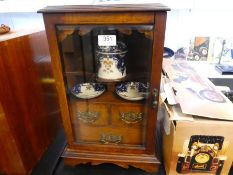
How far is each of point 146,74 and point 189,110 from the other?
246mm

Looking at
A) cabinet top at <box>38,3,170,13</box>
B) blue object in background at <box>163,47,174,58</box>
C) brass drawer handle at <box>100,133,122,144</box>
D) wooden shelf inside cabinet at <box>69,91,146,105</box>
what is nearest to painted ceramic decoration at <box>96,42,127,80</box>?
wooden shelf inside cabinet at <box>69,91,146,105</box>

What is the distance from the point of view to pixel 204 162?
968 millimetres

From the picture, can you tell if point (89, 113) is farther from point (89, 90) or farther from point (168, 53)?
point (168, 53)

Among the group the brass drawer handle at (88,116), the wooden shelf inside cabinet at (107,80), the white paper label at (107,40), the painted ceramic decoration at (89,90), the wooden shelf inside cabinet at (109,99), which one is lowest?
the brass drawer handle at (88,116)

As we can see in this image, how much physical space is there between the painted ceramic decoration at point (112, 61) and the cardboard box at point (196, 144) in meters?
0.28

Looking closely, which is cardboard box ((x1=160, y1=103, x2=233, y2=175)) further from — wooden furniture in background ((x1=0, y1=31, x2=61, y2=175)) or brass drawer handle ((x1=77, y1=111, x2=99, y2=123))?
wooden furniture in background ((x1=0, y1=31, x2=61, y2=175))

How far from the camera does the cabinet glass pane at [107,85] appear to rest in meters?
0.90

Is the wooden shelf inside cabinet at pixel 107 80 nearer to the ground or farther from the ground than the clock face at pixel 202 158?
farther from the ground

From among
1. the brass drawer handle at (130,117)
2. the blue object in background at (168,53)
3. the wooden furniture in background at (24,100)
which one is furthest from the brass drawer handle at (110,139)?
the blue object in background at (168,53)

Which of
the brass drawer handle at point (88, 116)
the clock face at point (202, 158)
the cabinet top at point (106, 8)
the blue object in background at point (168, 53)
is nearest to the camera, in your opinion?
the cabinet top at point (106, 8)

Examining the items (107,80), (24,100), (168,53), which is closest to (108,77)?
(107,80)

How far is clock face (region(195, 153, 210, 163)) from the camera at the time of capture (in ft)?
3.10

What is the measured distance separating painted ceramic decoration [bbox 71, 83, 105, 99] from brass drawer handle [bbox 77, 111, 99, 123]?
0.09 meters

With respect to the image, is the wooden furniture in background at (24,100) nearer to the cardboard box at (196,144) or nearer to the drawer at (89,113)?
the drawer at (89,113)
